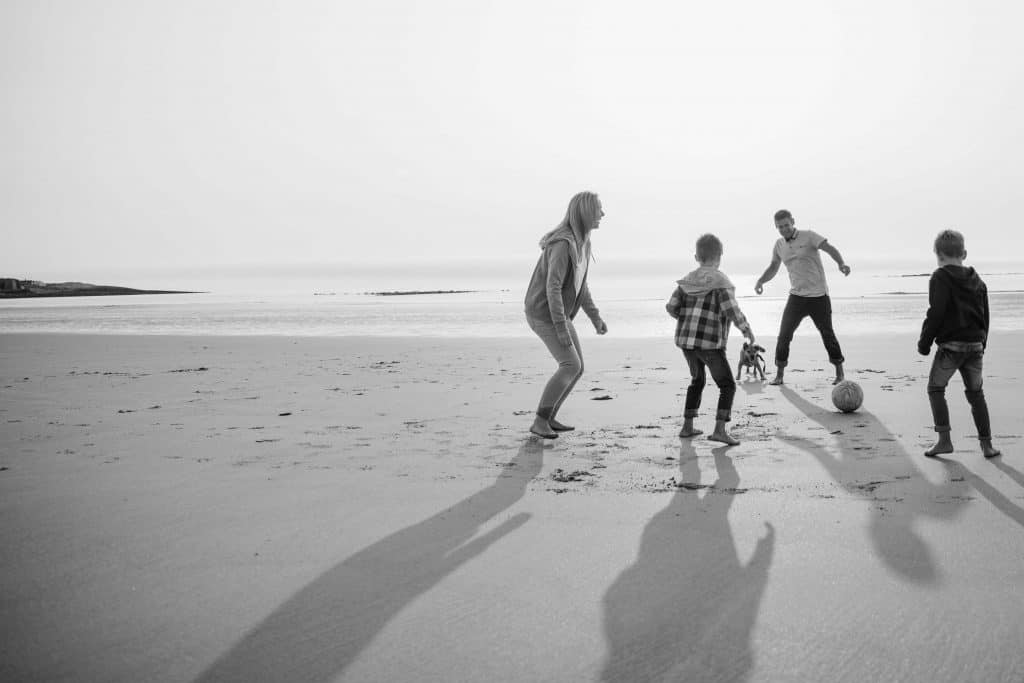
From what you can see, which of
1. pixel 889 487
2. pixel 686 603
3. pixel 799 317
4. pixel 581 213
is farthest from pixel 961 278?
pixel 799 317

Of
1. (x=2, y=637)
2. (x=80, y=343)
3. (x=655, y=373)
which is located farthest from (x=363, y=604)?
(x=80, y=343)

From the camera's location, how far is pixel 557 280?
6480 mm

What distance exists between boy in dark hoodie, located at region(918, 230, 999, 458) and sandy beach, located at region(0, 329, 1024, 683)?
0.97ft

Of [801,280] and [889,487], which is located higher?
[801,280]

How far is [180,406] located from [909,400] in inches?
306

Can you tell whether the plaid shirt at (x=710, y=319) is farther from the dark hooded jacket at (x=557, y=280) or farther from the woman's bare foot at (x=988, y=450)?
the woman's bare foot at (x=988, y=450)

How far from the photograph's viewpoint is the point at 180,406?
333 inches

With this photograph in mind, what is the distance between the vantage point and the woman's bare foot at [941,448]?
5387 mm

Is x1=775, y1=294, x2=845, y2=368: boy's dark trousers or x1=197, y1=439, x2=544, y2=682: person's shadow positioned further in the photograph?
x1=775, y1=294, x2=845, y2=368: boy's dark trousers

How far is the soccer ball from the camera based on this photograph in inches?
291

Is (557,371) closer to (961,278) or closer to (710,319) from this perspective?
(710,319)

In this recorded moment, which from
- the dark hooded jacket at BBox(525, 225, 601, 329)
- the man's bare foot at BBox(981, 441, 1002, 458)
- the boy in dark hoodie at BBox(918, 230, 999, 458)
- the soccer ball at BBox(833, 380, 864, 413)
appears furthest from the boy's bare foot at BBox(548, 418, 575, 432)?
the man's bare foot at BBox(981, 441, 1002, 458)

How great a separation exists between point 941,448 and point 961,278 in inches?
46.9

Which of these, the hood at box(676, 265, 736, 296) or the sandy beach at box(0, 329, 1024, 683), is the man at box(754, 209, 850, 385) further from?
the hood at box(676, 265, 736, 296)
